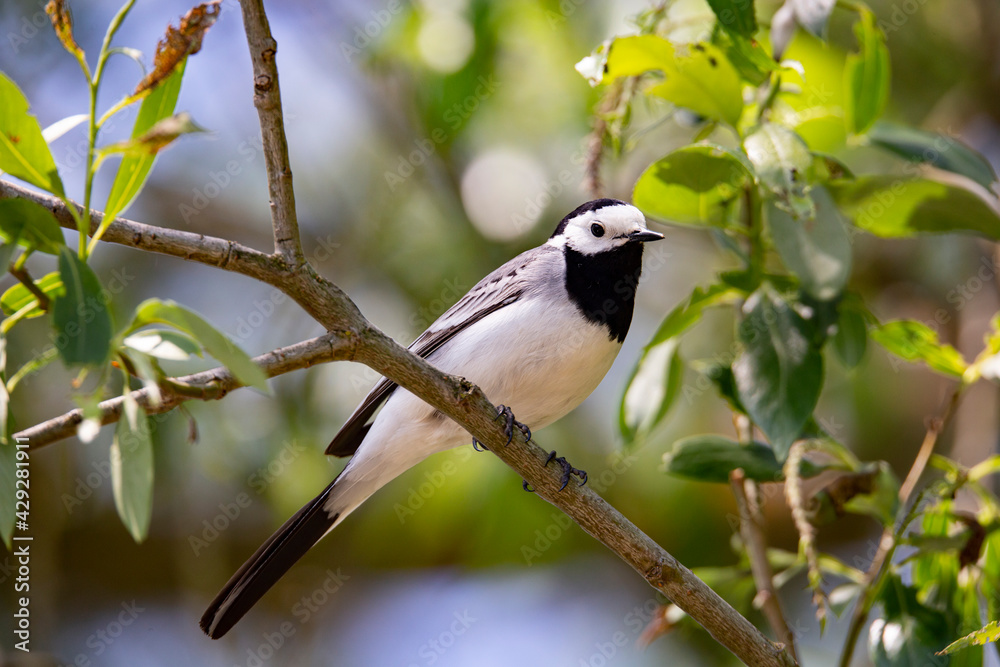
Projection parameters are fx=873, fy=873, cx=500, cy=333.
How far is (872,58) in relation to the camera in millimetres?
2691

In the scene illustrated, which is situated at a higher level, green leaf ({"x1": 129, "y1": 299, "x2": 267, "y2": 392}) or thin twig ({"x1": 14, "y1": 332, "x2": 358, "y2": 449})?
green leaf ({"x1": 129, "y1": 299, "x2": 267, "y2": 392})

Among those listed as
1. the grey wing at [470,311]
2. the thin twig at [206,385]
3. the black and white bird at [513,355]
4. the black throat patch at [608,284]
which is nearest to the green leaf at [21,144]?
the thin twig at [206,385]

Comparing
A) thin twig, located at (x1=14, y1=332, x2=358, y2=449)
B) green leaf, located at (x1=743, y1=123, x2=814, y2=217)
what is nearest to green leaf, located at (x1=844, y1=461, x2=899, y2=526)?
green leaf, located at (x1=743, y1=123, x2=814, y2=217)

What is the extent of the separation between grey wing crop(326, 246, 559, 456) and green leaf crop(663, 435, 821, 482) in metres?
0.79

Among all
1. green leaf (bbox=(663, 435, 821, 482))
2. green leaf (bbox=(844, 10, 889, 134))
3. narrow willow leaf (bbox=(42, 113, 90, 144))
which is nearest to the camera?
narrow willow leaf (bbox=(42, 113, 90, 144))

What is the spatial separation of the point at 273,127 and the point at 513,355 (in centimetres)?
125

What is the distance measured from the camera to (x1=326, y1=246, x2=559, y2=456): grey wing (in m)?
3.03

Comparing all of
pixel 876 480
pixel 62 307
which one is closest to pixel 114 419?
pixel 62 307

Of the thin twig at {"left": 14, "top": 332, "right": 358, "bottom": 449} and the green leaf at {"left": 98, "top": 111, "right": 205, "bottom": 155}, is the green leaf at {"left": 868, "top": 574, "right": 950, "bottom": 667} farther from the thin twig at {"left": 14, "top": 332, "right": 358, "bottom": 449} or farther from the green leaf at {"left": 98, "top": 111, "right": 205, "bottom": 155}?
the green leaf at {"left": 98, "top": 111, "right": 205, "bottom": 155}

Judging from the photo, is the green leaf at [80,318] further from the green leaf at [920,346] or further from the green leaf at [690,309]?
the green leaf at [920,346]

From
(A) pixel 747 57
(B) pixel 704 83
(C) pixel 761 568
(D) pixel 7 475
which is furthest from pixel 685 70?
(D) pixel 7 475

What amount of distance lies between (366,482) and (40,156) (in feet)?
5.70

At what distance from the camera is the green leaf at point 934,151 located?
8.77 feet

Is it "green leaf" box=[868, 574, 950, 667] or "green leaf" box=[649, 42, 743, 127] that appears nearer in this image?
"green leaf" box=[868, 574, 950, 667]
